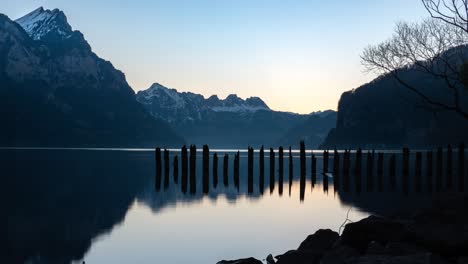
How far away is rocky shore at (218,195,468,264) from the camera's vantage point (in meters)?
11.7

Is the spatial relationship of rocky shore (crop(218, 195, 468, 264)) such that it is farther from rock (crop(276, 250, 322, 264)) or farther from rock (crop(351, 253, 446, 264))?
rock (crop(351, 253, 446, 264))

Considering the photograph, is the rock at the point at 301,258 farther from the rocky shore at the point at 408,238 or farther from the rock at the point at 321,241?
the rock at the point at 321,241

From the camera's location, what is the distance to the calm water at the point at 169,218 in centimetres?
2062

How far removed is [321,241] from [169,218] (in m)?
15.8

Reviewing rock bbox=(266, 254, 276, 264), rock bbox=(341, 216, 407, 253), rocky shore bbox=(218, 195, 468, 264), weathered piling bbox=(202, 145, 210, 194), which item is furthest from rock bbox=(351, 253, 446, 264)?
weathered piling bbox=(202, 145, 210, 194)

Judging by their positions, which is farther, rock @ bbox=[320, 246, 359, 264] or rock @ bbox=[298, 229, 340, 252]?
rock @ bbox=[298, 229, 340, 252]

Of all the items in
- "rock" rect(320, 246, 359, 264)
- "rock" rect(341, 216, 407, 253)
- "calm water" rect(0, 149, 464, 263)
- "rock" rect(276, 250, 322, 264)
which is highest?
"rock" rect(341, 216, 407, 253)

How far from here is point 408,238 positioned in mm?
12750

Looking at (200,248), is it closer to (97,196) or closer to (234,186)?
(97,196)

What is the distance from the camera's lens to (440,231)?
12.8 meters

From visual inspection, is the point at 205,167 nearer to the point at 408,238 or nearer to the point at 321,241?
the point at 321,241

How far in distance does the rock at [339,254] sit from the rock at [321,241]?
2614 millimetres

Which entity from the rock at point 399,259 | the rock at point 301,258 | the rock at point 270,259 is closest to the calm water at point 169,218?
the rock at point 270,259

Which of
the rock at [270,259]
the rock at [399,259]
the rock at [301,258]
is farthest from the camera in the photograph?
the rock at [270,259]
